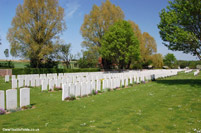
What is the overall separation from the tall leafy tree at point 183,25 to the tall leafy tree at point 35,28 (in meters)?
21.0

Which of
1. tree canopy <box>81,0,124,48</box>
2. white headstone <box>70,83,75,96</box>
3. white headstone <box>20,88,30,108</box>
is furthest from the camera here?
tree canopy <box>81,0,124,48</box>

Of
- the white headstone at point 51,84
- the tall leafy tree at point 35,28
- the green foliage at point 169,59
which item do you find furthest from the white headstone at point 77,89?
the green foliage at point 169,59

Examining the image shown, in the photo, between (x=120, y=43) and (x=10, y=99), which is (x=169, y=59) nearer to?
(x=120, y=43)

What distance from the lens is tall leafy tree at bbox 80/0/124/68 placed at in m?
42.2

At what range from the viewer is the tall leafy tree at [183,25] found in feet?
58.9

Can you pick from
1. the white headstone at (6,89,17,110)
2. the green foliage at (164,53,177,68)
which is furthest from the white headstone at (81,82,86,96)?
the green foliage at (164,53,177,68)

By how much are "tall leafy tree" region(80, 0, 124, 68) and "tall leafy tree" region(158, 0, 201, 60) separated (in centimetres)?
2299

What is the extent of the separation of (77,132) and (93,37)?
38.7 meters

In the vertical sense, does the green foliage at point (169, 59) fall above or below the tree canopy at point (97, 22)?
below

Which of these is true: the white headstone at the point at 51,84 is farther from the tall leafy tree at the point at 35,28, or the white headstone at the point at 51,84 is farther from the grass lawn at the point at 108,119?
the tall leafy tree at the point at 35,28

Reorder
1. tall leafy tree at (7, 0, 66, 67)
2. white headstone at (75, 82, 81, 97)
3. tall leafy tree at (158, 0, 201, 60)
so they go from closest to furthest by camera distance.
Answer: white headstone at (75, 82, 81, 97), tall leafy tree at (158, 0, 201, 60), tall leafy tree at (7, 0, 66, 67)

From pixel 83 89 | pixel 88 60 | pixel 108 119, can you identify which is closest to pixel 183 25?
pixel 83 89

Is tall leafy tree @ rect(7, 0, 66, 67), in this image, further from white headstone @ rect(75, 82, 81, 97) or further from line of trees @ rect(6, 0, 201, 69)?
white headstone @ rect(75, 82, 81, 97)

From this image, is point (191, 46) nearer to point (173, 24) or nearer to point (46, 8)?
point (173, 24)
